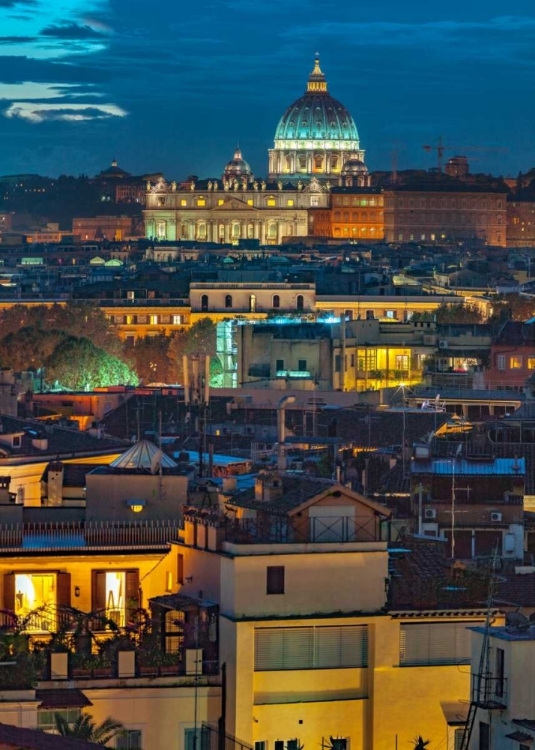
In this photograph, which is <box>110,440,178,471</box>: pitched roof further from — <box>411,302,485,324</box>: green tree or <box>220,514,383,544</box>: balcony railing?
<box>411,302,485,324</box>: green tree

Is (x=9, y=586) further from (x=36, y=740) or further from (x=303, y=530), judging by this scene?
(x=36, y=740)

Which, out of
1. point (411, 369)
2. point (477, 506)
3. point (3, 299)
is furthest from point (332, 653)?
point (3, 299)

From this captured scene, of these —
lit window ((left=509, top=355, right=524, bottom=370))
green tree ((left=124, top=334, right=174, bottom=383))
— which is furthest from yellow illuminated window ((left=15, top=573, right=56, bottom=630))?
green tree ((left=124, top=334, right=174, bottom=383))

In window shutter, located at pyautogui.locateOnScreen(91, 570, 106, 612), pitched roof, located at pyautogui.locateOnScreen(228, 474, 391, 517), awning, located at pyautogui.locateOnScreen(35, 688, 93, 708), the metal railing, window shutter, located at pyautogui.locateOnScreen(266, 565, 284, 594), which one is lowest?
the metal railing

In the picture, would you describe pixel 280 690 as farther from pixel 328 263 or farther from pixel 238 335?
pixel 328 263

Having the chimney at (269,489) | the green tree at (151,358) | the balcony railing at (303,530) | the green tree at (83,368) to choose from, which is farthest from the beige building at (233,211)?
the balcony railing at (303,530)

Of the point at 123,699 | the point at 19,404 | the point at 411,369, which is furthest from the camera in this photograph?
the point at 411,369
